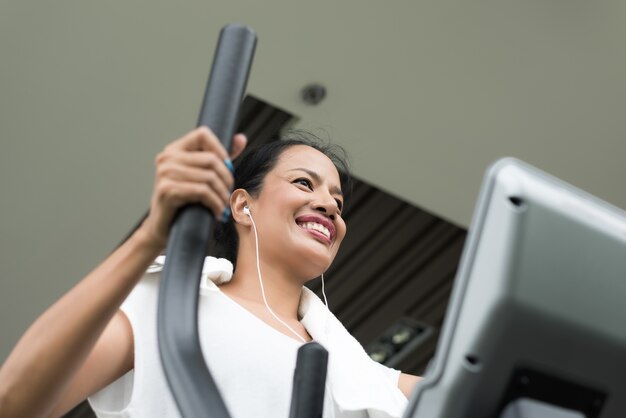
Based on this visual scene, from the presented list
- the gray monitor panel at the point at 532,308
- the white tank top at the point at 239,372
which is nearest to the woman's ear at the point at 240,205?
the white tank top at the point at 239,372

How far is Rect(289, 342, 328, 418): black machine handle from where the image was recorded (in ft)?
2.93

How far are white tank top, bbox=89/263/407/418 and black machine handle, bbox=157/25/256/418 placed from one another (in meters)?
0.46

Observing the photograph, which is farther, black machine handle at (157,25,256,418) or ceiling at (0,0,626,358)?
ceiling at (0,0,626,358)

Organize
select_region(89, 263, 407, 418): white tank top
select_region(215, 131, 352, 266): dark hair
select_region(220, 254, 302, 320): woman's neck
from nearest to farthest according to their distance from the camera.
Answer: select_region(89, 263, 407, 418): white tank top < select_region(220, 254, 302, 320): woman's neck < select_region(215, 131, 352, 266): dark hair

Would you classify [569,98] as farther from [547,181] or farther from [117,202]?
[547,181]

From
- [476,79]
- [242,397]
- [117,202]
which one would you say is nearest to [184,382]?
[242,397]

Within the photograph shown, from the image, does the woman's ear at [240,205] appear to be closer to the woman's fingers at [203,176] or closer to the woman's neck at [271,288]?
the woman's neck at [271,288]

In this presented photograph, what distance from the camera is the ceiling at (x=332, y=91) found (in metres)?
3.12

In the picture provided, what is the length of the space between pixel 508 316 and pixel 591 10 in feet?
8.60

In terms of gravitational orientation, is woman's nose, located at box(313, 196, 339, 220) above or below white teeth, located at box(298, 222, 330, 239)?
above

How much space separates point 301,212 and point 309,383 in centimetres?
81

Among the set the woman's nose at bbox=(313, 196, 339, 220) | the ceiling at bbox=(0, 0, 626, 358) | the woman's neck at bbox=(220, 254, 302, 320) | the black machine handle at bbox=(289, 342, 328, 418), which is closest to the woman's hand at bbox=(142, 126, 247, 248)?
the black machine handle at bbox=(289, 342, 328, 418)

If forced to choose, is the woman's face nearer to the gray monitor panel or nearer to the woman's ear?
the woman's ear

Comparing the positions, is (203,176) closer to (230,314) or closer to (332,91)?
(230,314)
